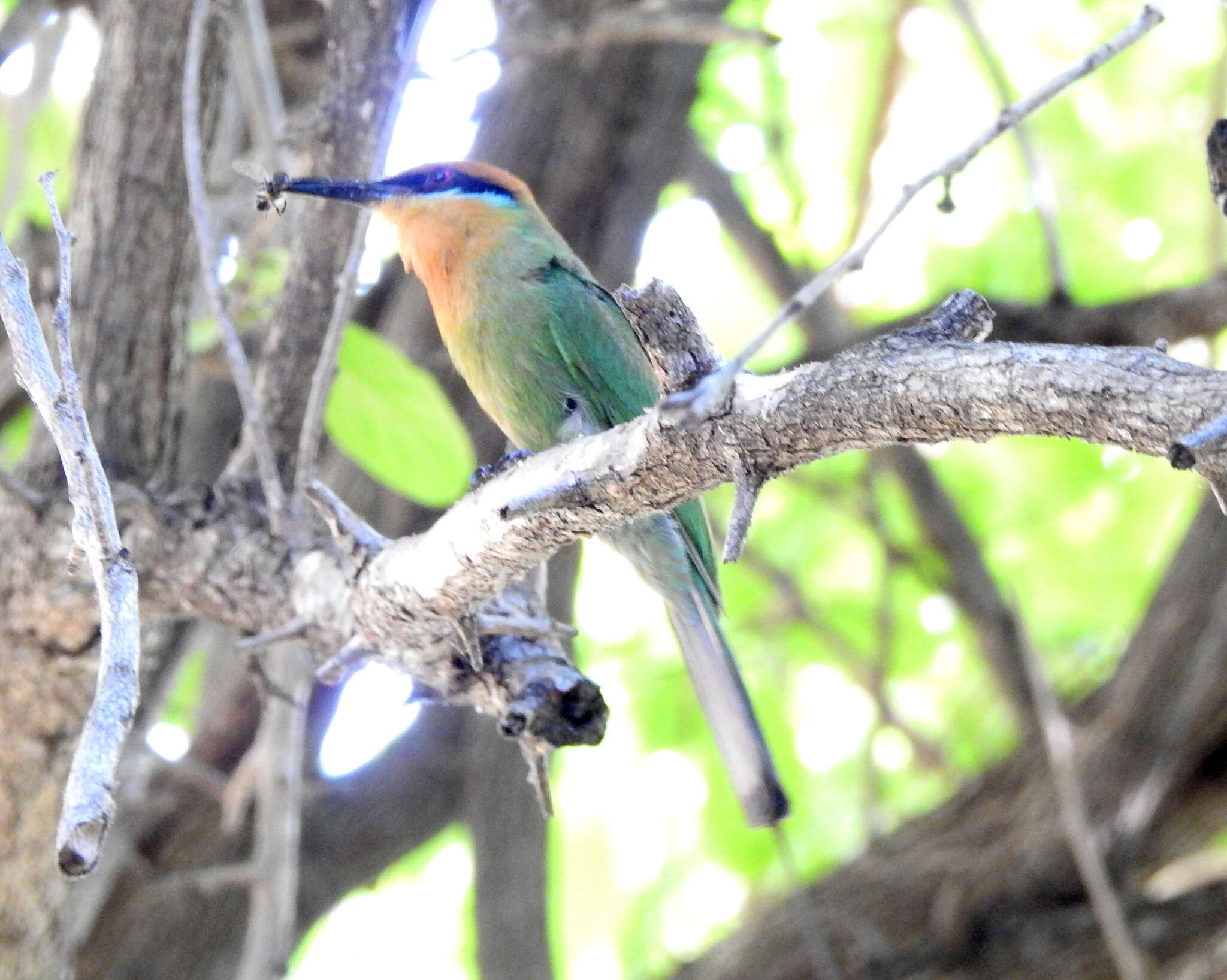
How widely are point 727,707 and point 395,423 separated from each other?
0.83 meters

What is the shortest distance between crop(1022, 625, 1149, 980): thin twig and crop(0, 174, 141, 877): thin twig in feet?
8.23

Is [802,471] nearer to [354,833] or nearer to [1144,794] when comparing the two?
[1144,794]

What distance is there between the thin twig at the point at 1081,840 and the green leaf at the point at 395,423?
163 cm

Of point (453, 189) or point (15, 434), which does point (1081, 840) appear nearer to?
point (453, 189)

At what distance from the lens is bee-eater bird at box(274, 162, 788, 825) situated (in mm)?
2777

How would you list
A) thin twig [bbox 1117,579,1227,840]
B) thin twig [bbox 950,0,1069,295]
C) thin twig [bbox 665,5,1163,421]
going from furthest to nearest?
thin twig [bbox 1117,579,1227,840], thin twig [bbox 950,0,1069,295], thin twig [bbox 665,5,1163,421]

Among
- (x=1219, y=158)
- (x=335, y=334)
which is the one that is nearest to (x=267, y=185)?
(x=335, y=334)

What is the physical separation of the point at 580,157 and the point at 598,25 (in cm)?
41

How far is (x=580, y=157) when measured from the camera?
3.84 metres

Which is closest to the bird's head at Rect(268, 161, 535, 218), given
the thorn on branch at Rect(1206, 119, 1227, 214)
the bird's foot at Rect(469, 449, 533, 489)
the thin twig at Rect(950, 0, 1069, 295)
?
the bird's foot at Rect(469, 449, 533, 489)

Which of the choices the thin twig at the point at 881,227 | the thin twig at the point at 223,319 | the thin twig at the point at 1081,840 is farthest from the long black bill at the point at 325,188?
the thin twig at the point at 1081,840

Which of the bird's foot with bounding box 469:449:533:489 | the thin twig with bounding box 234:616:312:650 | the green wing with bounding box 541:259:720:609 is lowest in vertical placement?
the thin twig with bounding box 234:616:312:650

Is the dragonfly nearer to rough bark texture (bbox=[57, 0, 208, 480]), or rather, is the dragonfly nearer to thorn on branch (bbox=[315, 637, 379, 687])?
rough bark texture (bbox=[57, 0, 208, 480])

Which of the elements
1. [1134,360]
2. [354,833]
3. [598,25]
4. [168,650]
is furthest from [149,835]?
[1134,360]
